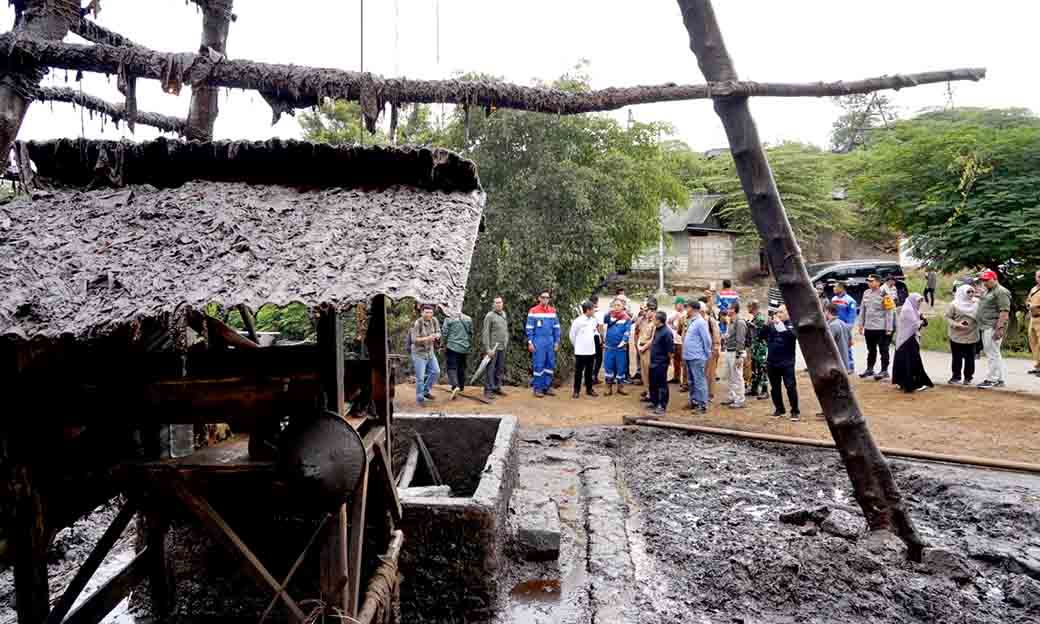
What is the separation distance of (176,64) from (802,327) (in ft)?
17.9

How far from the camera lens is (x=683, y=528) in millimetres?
7027

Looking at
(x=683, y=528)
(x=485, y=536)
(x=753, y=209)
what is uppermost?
(x=753, y=209)

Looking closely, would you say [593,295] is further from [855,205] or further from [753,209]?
[855,205]

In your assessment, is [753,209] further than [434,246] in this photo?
Yes

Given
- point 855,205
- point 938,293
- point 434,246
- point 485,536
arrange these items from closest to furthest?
1. point 434,246
2. point 485,536
3. point 938,293
4. point 855,205

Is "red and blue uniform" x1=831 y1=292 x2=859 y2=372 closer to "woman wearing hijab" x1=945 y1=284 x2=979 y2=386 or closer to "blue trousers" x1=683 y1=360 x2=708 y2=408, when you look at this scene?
"woman wearing hijab" x1=945 y1=284 x2=979 y2=386

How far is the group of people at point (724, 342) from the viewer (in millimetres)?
11523

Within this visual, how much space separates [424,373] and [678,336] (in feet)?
16.3

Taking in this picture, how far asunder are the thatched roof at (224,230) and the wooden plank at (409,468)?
11.7ft

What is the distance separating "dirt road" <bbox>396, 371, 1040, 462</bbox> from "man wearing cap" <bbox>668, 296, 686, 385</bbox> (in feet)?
1.27

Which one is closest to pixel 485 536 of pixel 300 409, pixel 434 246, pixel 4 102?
pixel 300 409

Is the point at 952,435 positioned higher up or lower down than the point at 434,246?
lower down

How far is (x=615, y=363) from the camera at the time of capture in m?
13.5

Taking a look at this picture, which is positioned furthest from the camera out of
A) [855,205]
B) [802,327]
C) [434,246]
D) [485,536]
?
[855,205]
